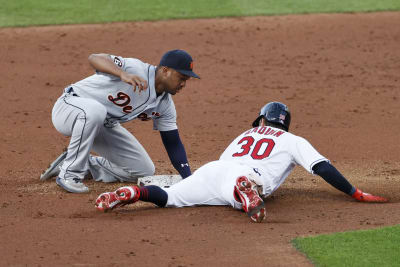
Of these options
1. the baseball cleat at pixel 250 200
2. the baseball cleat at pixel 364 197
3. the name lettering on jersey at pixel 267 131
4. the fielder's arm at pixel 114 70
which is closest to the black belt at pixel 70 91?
the fielder's arm at pixel 114 70

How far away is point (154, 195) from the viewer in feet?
21.7

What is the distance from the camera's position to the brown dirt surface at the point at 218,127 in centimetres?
576

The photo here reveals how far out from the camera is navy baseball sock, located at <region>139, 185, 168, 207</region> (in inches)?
257

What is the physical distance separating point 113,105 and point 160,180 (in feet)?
2.94

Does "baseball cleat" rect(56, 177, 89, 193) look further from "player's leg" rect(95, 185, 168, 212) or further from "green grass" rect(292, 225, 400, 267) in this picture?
"green grass" rect(292, 225, 400, 267)

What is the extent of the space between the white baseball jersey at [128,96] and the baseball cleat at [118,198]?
1.18m

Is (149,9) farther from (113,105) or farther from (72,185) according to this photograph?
(72,185)

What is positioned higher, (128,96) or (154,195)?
(128,96)

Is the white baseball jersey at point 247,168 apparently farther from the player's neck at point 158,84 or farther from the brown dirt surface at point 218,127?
the player's neck at point 158,84

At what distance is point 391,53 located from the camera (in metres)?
12.9

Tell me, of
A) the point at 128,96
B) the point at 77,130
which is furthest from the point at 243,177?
the point at 77,130

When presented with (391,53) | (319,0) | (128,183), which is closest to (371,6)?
(319,0)

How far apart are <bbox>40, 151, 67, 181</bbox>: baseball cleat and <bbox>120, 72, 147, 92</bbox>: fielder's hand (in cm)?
135

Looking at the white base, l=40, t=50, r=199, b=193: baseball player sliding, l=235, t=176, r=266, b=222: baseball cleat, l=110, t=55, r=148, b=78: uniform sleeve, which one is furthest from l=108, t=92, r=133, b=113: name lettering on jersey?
l=235, t=176, r=266, b=222: baseball cleat
